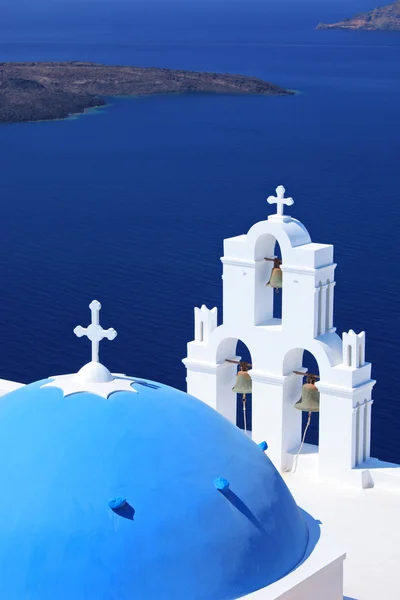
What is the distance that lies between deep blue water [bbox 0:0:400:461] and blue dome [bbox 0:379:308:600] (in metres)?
17.6

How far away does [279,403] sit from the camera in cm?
1576

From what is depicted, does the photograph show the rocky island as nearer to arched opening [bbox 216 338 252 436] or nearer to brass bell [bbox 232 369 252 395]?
arched opening [bbox 216 338 252 436]

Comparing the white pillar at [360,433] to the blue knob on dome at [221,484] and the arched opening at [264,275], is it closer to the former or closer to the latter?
the arched opening at [264,275]

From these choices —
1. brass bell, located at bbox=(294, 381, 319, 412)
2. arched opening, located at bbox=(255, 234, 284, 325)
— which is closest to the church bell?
brass bell, located at bbox=(294, 381, 319, 412)

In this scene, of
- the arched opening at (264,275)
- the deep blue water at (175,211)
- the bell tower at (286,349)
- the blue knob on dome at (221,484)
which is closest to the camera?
the blue knob on dome at (221,484)

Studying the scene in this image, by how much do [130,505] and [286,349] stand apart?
5.68 m

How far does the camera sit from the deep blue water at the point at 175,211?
36656 mm

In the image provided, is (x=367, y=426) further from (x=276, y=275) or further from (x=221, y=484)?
(x=221, y=484)

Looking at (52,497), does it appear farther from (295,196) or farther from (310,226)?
(295,196)

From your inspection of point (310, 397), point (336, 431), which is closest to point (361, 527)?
point (336, 431)

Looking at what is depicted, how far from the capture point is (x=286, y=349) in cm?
1561

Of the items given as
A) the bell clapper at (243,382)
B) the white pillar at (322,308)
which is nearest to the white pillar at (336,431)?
the white pillar at (322,308)

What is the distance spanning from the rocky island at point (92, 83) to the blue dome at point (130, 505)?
92.2 meters

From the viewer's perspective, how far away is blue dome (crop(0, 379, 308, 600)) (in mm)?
10047
